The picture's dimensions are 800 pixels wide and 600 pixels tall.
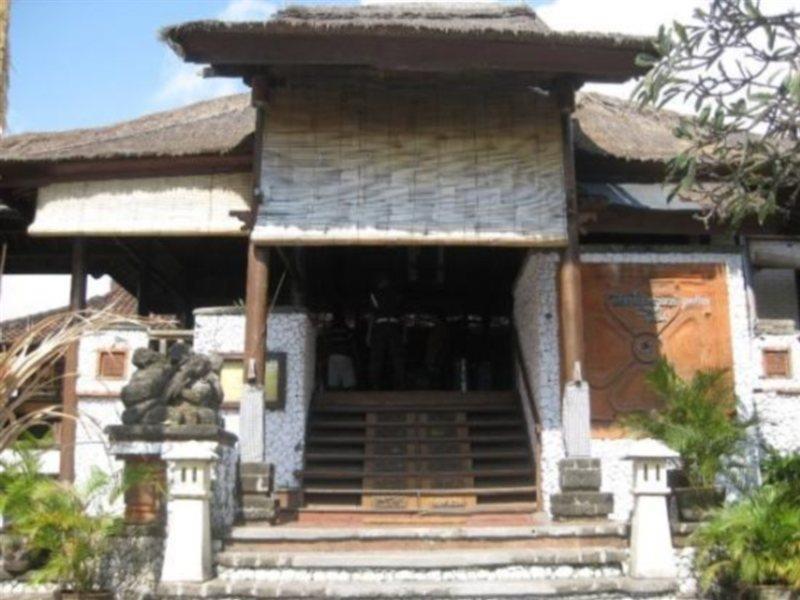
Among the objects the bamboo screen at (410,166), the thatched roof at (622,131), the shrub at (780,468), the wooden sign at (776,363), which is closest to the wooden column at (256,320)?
the bamboo screen at (410,166)

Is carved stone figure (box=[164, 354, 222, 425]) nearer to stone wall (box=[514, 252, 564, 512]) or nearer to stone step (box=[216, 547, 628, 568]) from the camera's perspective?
stone step (box=[216, 547, 628, 568])

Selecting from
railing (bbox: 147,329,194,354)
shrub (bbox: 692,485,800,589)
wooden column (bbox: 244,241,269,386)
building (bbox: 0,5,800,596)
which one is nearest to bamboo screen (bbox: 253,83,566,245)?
building (bbox: 0,5,800,596)

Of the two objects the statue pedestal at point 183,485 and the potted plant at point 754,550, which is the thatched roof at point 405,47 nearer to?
the statue pedestal at point 183,485

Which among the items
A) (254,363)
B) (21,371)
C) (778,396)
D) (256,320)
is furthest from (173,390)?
(778,396)

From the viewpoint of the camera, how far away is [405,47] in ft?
36.0

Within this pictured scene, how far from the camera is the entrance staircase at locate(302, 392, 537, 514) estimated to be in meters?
11.8

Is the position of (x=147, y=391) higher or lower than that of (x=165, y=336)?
lower

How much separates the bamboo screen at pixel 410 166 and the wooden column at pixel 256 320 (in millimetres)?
275

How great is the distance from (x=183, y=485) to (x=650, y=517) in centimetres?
390

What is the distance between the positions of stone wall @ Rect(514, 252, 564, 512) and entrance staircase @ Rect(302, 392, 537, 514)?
1.05 ft

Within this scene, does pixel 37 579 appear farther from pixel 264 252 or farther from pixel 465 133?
pixel 465 133

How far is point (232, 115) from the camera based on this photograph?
15.7 metres

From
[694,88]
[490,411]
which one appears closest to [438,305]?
[490,411]

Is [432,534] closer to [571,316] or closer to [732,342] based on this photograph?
[571,316]
